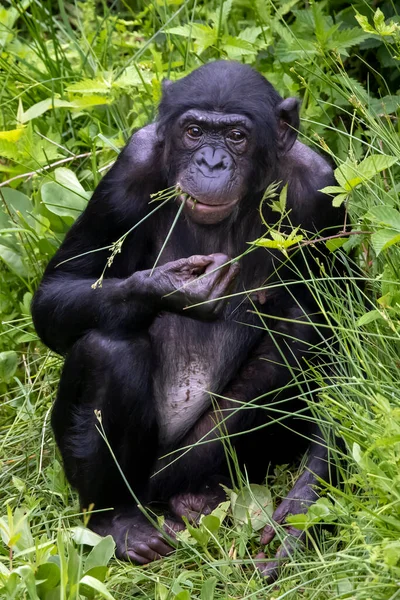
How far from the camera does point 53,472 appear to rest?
5602 millimetres

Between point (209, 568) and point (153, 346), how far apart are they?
1.23 m

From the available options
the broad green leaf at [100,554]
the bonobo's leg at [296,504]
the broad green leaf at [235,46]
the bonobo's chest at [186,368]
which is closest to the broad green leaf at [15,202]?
the broad green leaf at [235,46]

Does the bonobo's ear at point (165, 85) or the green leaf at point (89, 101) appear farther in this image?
the green leaf at point (89, 101)

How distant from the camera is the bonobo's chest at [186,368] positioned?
17.6 ft

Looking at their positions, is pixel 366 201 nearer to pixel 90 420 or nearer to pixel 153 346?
pixel 153 346

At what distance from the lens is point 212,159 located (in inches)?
191

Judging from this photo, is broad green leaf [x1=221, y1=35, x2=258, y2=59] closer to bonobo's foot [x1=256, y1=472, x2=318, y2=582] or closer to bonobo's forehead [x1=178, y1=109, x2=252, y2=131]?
bonobo's forehead [x1=178, y1=109, x2=252, y2=131]

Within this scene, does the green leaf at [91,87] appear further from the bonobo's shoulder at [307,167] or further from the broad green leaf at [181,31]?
the bonobo's shoulder at [307,167]

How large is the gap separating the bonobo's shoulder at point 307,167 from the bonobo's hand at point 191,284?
0.70 m

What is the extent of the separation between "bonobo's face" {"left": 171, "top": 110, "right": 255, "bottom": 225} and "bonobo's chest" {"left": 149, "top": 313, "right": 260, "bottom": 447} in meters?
0.65

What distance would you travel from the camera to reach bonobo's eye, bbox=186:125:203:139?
502 centimetres

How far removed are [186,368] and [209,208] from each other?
37.7 inches

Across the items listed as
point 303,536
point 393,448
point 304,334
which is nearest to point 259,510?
point 303,536

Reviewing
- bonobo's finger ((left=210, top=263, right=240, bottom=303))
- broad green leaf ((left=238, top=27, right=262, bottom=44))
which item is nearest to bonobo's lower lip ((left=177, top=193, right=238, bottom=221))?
bonobo's finger ((left=210, top=263, right=240, bottom=303))
